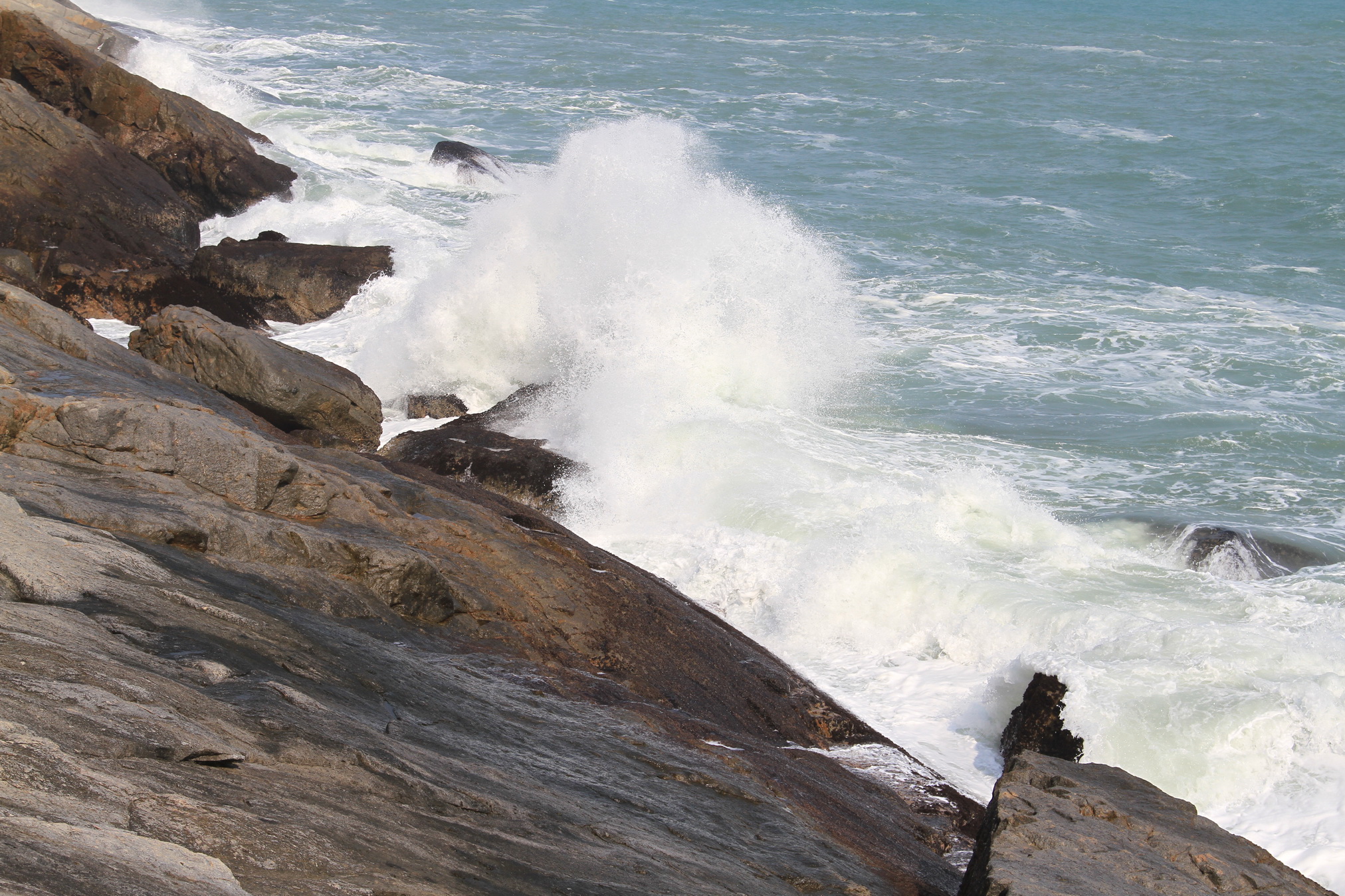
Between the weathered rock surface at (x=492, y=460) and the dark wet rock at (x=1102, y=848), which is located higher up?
the dark wet rock at (x=1102, y=848)

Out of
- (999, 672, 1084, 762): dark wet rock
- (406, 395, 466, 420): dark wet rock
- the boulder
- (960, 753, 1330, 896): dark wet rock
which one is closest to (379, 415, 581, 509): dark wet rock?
the boulder

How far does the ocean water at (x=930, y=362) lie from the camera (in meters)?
9.23

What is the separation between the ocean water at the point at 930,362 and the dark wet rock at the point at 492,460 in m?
0.29

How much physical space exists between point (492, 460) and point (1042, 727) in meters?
A: 5.27

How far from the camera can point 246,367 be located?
1007cm

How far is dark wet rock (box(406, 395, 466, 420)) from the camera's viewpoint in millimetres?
13109

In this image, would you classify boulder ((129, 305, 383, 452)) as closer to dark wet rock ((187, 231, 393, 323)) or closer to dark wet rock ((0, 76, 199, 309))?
dark wet rock ((0, 76, 199, 309))

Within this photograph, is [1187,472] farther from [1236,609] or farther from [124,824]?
[124,824]

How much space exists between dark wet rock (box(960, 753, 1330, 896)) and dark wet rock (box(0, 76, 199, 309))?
11901 millimetres

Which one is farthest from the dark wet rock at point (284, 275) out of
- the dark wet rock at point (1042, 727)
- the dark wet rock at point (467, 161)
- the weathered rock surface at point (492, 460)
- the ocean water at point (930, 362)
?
the dark wet rock at point (1042, 727)

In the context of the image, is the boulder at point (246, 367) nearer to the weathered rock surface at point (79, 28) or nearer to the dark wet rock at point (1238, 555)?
the dark wet rock at point (1238, 555)

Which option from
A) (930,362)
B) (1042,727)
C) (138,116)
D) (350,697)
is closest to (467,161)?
(138,116)

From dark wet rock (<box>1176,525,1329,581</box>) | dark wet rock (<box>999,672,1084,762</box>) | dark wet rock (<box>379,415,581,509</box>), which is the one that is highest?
dark wet rock (<box>1176,525,1329,581</box>)

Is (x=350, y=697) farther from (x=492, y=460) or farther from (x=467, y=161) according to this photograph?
(x=467, y=161)
